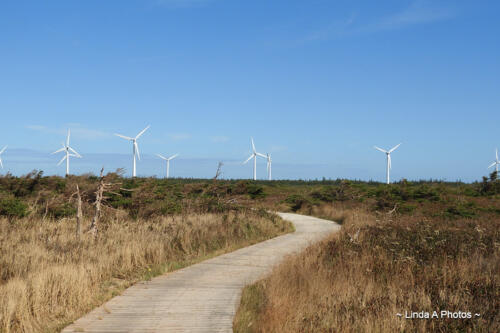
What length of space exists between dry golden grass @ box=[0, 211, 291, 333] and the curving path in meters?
0.45

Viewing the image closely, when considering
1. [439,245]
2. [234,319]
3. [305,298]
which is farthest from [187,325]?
[439,245]

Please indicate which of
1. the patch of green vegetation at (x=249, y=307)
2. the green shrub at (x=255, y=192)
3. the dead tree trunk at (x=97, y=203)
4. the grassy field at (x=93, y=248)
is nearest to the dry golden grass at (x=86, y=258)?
the grassy field at (x=93, y=248)

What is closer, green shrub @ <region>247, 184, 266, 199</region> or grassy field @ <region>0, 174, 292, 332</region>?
grassy field @ <region>0, 174, 292, 332</region>

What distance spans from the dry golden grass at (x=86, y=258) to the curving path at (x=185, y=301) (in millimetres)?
448

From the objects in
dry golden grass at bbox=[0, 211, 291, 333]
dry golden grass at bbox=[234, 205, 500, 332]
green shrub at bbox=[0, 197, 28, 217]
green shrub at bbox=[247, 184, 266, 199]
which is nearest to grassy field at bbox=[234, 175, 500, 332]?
dry golden grass at bbox=[234, 205, 500, 332]

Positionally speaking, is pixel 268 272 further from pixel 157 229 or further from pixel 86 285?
pixel 157 229

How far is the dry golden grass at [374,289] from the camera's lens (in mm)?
7527

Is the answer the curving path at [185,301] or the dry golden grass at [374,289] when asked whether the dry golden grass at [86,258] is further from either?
the dry golden grass at [374,289]

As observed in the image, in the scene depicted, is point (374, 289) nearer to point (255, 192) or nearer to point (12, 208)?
point (12, 208)

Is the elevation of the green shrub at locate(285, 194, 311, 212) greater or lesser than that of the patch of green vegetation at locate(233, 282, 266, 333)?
greater

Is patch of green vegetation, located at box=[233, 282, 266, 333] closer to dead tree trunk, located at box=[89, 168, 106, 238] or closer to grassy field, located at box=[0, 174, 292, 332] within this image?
grassy field, located at box=[0, 174, 292, 332]

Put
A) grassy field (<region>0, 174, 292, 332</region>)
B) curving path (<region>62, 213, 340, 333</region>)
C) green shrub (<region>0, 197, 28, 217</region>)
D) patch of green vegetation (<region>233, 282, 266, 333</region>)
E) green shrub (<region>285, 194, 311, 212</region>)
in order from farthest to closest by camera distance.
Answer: green shrub (<region>285, 194, 311, 212</region>)
green shrub (<region>0, 197, 28, 217</region>)
grassy field (<region>0, 174, 292, 332</region>)
patch of green vegetation (<region>233, 282, 266, 333</region>)
curving path (<region>62, 213, 340, 333</region>)

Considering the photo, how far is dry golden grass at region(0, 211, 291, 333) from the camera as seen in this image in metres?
8.08

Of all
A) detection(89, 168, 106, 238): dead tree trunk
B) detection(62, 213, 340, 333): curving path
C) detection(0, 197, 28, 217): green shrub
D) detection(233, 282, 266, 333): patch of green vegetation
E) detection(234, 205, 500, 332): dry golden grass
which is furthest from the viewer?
detection(0, 197, 28, 217): green shrub
